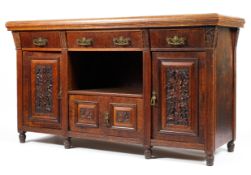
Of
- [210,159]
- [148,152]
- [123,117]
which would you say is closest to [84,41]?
[123,117]

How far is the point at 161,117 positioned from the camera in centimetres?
543

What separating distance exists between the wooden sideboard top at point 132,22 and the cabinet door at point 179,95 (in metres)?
0.27

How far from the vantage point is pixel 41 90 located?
6.12 m

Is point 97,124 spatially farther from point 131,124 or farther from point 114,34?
point 114,34

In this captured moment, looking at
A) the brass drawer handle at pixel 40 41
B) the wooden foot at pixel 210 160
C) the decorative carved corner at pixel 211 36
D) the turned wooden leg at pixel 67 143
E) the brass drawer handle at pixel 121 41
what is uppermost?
the decorative carved corner at pixel 211 36

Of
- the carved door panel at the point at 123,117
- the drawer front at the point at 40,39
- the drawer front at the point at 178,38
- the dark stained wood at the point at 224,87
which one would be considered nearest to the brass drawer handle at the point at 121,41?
the drawer front at the point at 178,38

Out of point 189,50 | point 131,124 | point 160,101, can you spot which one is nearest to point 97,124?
point 131,124

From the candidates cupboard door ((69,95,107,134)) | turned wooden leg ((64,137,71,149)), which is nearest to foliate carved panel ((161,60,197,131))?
cupboard door ((69,95,107,134))

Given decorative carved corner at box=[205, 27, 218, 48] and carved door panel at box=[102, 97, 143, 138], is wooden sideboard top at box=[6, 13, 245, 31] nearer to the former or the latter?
decorative carved corner at box=[205, 27, 218, 48]

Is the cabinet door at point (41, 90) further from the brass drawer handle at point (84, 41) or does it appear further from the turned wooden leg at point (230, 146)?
the turned wooden leg at point (230, 146)

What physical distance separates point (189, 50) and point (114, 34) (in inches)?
28.7

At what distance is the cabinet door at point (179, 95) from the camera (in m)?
5.23

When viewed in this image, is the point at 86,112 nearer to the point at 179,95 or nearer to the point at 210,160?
the point at 179,95

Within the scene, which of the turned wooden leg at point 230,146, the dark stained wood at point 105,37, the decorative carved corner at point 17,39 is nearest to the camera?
the dark stained wood at point 105,37
